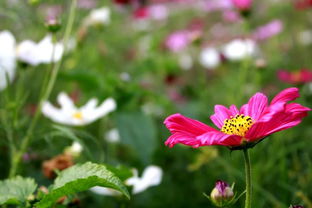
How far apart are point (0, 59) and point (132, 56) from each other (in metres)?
1.54

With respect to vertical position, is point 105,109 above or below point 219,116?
above

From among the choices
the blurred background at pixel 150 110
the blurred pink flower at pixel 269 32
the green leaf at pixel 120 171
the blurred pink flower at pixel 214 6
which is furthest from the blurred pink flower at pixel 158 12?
Result: the green leaf at pixel 120 171

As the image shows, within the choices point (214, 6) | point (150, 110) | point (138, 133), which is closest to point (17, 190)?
point (138, 133)

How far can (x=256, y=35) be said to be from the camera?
2.74m

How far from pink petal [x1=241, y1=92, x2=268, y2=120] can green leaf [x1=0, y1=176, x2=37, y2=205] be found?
0.32 m

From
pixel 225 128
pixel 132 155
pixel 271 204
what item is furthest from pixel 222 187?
pixel 132 155

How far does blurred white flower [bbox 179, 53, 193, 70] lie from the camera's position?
8.31ft

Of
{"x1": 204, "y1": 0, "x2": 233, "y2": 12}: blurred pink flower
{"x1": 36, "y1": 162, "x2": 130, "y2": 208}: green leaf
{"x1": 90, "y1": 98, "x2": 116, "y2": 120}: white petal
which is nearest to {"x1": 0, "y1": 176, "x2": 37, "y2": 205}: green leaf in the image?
{"x1": 36, "y1": 162, "x2": 130, "y2": 208}: green leaf

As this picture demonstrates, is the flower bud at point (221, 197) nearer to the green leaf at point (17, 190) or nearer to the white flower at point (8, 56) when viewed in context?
the green leaf at point (17, 190)

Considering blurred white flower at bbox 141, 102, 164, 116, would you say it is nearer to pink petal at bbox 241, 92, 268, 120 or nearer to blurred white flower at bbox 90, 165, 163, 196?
blurred white flower at bbox 90, 165, 163, 196

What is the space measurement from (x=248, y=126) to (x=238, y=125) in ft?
0.04

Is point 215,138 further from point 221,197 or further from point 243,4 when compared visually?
point 243,4

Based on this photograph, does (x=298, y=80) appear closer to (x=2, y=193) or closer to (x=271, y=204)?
(x=271, y=204)

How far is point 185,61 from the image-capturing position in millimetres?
2566
